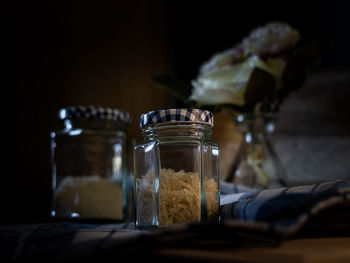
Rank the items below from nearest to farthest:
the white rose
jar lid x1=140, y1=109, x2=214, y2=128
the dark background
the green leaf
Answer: jar lid x1=140, y1=109, x2=214, y2=128 < the white rose < the green leaf < the dark background

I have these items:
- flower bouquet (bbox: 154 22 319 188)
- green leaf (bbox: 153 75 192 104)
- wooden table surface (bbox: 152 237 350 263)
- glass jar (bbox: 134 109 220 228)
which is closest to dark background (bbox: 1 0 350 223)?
flower bouquet (bbox: 154 22 319 188)

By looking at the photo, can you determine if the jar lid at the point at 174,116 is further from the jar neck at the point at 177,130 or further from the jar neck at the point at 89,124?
the jar neck at the point at 89,124

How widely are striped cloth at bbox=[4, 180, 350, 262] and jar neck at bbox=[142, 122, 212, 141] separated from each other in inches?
4.5

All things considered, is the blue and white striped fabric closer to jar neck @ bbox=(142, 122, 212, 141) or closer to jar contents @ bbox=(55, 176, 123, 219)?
jar neck @ bbox=(142, 122, 212, 141)

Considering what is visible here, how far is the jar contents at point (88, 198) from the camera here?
667mm

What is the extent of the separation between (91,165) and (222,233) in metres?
0.47

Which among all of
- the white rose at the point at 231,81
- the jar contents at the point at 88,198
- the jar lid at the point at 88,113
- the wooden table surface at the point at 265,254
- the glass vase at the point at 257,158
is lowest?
the wooden table surface at the point at 265,254

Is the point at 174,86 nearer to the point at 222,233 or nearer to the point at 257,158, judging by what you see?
the point at 257,158

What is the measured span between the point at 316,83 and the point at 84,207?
2.55 feet

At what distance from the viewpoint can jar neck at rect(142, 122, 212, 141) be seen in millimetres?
491

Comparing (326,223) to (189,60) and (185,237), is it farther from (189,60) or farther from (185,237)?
(189,60)

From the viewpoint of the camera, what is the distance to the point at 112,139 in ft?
2.46

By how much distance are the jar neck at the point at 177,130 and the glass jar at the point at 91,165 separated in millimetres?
224

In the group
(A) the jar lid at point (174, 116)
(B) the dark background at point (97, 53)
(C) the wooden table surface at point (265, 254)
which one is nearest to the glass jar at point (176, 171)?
(A) the jar lid at point (174, 116)
